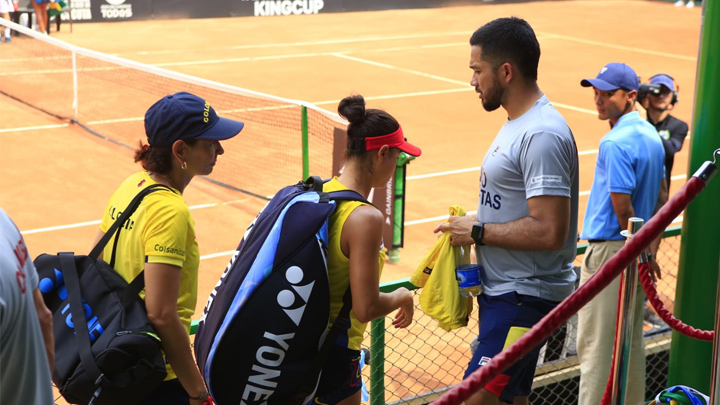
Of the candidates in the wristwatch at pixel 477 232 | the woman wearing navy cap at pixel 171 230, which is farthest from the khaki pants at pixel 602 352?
the woman wearing navy cap at pixel 171 230

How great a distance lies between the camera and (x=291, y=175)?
1266cm

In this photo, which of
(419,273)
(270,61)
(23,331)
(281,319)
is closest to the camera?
(23,331)

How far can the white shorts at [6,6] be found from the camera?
70.3 feet

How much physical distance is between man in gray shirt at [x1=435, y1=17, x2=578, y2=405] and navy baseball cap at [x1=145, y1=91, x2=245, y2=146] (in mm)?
1192

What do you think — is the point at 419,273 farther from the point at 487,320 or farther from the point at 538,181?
the point at 538,181

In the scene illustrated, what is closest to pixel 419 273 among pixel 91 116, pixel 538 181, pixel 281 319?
pixel 538 181

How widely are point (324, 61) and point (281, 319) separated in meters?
20.6

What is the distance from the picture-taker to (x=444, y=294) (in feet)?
13.1

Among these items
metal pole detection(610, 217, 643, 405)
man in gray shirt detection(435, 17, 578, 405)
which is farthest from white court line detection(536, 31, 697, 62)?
metal pole detection(610, 217, 643, 405)

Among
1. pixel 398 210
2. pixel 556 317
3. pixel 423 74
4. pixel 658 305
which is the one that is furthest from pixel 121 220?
pixel 423 74

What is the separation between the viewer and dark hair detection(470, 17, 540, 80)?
388 cm

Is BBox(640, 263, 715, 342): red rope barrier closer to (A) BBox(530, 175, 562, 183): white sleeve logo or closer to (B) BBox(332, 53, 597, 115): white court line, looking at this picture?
(A) BBox(530, 175, 562, 183): white sleeve logo

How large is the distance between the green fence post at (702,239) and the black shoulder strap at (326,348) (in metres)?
2.63

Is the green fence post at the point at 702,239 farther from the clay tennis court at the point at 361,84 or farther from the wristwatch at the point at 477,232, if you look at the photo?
the clay tennis court at the point at 361,84
